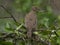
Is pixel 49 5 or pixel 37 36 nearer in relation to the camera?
pixel 37 36

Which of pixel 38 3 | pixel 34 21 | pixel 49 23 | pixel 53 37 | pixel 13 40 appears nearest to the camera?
pixel 13 40

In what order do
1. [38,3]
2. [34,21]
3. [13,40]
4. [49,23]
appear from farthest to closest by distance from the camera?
[34,21]
[38,3]
[49,23]
[13,40]

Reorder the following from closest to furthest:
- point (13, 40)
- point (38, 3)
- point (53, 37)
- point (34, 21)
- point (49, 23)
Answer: point (13, 40)
point (53, 37)
point (49, 23)
point (38, 3)
point (34, 21)

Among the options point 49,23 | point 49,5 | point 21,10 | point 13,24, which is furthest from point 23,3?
point 13,24

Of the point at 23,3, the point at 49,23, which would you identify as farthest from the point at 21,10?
the point at 49,23

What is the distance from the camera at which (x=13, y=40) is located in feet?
8.25

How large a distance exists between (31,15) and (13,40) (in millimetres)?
1685

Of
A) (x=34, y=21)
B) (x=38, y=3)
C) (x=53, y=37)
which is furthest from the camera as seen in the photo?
(x=34, y=21)

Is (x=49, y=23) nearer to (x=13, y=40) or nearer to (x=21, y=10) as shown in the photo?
(x=13, y=40)

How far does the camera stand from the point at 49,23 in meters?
3.04

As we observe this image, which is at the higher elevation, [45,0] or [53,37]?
[45,0]

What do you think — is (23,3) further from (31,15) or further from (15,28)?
(15,28)

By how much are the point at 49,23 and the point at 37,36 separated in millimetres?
461

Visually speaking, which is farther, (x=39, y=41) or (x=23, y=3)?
(x=23, y=3)
